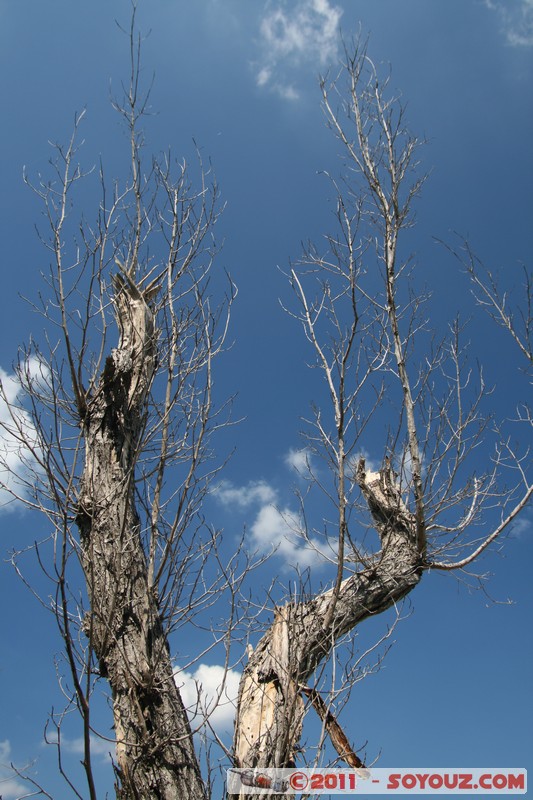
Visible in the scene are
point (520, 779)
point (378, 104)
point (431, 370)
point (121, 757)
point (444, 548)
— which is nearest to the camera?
point (121, 757)

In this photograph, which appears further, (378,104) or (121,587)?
(378,104)

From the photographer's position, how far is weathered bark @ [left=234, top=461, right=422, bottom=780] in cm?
281

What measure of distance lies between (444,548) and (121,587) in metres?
2.03

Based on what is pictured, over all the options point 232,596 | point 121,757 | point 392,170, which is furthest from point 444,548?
point 392,170

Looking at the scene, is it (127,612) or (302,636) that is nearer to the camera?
(127,612)

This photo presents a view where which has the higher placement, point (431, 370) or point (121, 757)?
point (431, 370)

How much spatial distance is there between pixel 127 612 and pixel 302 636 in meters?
1.02

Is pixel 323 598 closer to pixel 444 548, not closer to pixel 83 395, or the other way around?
pixel 444 548

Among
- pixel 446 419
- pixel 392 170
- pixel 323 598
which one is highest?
pixel 392 170

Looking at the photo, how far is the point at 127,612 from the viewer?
8.91 ft

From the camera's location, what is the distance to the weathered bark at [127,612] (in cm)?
244

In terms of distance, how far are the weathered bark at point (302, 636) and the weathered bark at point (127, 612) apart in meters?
0.44

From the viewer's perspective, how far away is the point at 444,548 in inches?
145

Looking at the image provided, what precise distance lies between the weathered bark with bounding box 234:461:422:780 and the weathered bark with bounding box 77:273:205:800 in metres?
0.44
